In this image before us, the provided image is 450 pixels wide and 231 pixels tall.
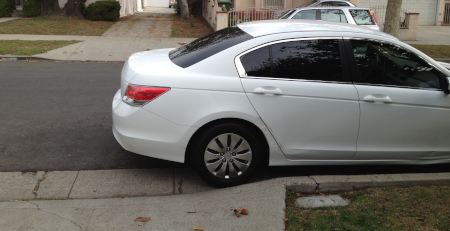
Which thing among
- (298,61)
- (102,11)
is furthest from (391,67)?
(102,11)

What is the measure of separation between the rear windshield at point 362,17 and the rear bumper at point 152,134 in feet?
39.3

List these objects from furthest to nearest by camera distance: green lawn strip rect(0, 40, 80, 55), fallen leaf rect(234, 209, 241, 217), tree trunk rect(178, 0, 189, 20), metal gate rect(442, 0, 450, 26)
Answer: metal gate rect(442, 0, 450, 26) < tree trunk rect(178, 0, 189, 20) < green lawn strip rect(0, 40, 80, 55) < fallen leaf rect(234, 209, 241, 217)

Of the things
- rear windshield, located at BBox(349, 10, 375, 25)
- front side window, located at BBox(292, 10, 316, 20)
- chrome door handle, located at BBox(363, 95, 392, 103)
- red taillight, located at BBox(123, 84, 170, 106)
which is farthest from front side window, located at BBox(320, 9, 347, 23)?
red taillight, located at BBox(123, 84, 170, 106)

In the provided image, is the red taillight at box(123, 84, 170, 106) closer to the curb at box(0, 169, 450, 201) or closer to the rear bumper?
the rear bumper

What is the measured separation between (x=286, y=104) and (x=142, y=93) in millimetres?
1404

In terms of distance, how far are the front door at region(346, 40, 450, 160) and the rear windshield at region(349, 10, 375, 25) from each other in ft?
34.9

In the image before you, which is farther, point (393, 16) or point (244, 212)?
point (393, 16)

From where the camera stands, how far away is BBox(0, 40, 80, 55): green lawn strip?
12.8m

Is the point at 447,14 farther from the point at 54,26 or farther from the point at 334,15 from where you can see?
the point at 54,26

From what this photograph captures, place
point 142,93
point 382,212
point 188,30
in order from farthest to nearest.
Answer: point 188,30 → point 142,93 → point 382,212

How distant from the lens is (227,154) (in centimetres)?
431

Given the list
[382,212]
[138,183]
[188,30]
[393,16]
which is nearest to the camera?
[382,212]

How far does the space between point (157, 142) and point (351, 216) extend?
1.91 metres

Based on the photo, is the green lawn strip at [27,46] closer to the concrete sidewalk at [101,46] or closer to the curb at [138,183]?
the concrete sidewalk at [101,46]
